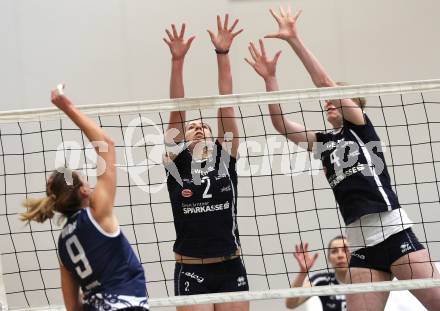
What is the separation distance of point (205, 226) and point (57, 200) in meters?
1.55

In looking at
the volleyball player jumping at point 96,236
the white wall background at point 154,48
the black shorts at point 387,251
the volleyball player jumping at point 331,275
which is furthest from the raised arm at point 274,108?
the white wall background at point 154,48

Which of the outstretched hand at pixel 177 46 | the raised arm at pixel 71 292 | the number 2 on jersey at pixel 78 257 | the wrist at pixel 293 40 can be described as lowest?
the raised arm at pixel 71 292

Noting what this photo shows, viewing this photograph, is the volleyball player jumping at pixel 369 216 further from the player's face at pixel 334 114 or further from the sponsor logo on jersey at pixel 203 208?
the sponsor logo on jersey at pixel 203 208

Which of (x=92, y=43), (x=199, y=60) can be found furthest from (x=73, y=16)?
(x=199, y=60)

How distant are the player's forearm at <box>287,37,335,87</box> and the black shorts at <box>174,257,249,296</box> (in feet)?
4.21

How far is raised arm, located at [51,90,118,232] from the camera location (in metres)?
3.61

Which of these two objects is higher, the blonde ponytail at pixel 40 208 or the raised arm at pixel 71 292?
the blonde ponytail at pixel 40 208

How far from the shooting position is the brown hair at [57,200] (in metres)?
3.63

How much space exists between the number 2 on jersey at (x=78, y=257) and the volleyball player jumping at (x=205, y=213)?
4.84 feet

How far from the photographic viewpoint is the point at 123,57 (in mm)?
8375

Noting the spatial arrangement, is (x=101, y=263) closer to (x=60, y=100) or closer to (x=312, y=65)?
(x=60, y=100)

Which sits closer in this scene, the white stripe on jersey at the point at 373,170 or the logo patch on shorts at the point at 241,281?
the white stripe on jersey at the point at 373,170

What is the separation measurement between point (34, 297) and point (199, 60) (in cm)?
291

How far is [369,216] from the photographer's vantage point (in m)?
4.96
